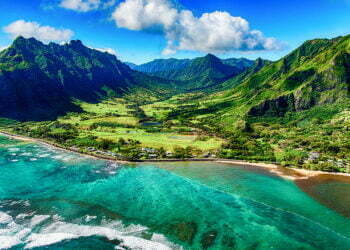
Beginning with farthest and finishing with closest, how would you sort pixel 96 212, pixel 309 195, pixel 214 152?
pixel 214 152
pixel 309 195
pixel 96 212

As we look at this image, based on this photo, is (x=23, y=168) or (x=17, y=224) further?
(x=23, y=168)

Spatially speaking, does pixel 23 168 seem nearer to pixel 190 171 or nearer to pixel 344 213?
pixel 190 171

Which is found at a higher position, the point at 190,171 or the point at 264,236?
the point at 190,171

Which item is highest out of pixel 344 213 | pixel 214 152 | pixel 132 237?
pixel 214 152

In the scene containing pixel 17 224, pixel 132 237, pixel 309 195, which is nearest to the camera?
pixel 132 237

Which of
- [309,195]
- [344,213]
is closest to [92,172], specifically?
[309,195]

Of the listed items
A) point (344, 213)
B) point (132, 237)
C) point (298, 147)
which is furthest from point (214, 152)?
point (132, 237)
